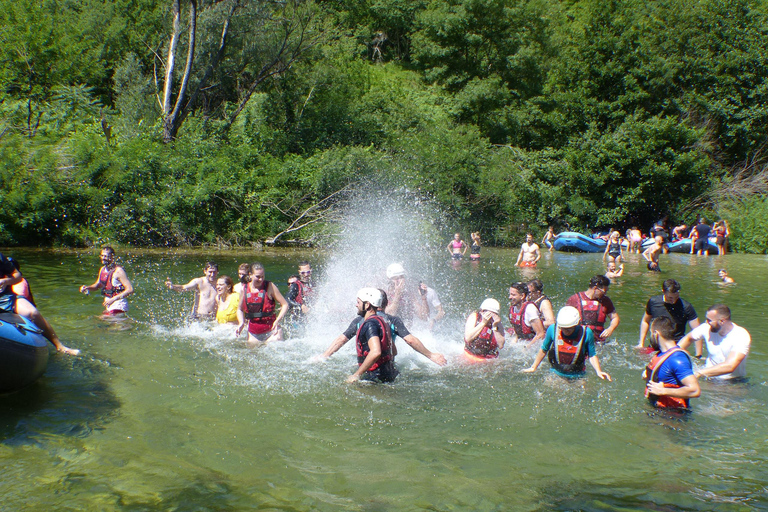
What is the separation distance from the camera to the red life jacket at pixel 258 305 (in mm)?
9266

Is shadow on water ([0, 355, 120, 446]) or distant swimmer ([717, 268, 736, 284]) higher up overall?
distant swimmer ([717, 268, 736, 284])

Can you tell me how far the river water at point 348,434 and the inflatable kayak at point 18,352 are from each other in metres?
0.32

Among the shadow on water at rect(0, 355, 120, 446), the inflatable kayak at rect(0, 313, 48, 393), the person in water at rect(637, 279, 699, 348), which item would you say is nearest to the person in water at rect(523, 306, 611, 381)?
the person in water at rect(637, 279, 699, 348)

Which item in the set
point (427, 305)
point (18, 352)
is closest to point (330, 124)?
point (427, 305)

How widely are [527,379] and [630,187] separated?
26241 mm

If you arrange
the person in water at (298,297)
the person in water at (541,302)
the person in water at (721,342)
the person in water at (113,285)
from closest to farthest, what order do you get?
1. the person in water at (721,342)
2. the person in water at (541,302)
3. the person in water at (298,297)
4. the person in water at (113,285)

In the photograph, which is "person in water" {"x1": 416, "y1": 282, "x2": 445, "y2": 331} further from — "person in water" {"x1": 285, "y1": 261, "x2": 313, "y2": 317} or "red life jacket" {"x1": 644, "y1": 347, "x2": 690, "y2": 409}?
"red life jacket" {"x1": 644, "y1": 347, "x2": 690, "y2": 409}

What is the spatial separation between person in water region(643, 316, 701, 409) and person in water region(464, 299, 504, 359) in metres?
2.15

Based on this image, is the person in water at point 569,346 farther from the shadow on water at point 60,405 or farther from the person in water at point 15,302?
the person in water at point 15,302

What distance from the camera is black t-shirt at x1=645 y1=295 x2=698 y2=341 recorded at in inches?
340

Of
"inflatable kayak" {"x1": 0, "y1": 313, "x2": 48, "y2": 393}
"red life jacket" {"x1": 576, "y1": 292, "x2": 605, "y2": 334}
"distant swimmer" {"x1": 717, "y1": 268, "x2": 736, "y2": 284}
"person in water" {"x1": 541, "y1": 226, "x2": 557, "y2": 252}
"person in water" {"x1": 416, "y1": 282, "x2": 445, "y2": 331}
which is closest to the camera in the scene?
"inflatable kayak" {"x1": 0, "y1": 313, "x2": 48, "y2": 393}

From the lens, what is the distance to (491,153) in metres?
33.2

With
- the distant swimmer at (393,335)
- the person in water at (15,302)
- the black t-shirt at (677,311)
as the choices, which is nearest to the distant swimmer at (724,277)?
the black t-shirt at (677,311)

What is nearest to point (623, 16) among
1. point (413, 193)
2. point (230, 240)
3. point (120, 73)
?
point (413, 193)
